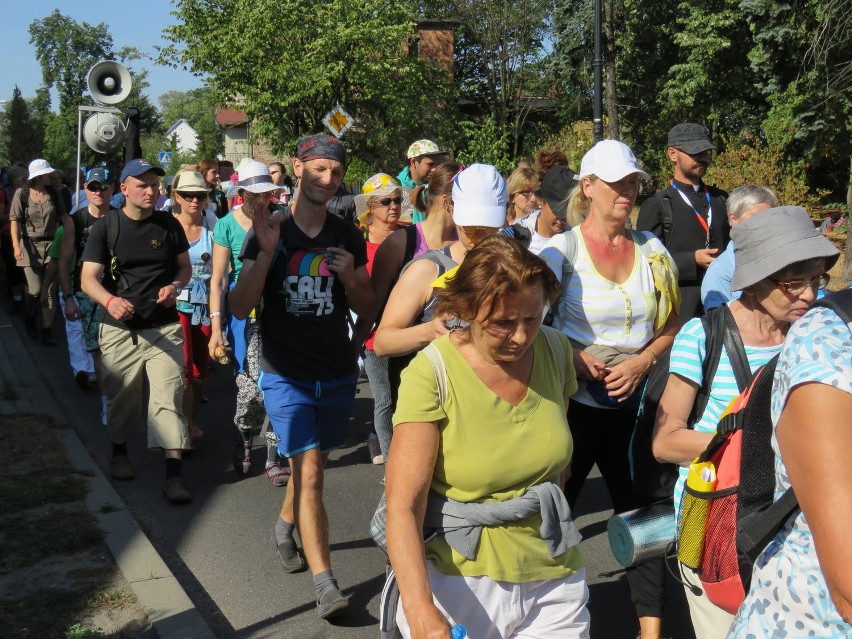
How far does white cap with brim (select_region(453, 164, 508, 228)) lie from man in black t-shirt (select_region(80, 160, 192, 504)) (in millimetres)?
3097

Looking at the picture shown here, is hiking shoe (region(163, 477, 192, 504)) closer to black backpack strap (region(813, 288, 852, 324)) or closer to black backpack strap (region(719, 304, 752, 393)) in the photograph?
black backpack strap (region(719, 304, 752, 393))

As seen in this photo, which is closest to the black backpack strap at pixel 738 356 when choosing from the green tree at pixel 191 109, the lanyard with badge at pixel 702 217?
the lanyard with badge at pixel 702 217

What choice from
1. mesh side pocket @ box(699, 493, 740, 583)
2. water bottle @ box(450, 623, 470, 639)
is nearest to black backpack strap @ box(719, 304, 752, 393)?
mesh side pocket @ box(699, 493, 740, 583)

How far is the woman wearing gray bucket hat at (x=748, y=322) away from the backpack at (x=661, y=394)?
17 mm

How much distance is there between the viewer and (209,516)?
6.35m

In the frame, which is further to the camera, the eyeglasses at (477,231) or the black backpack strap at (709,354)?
the eyeglasses at (477,231)

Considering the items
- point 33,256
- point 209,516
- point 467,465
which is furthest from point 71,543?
point 33,256

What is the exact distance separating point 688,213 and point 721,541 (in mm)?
4393

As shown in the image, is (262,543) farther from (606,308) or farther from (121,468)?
(606,308)

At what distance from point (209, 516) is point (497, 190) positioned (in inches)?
128

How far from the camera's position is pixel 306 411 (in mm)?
4859

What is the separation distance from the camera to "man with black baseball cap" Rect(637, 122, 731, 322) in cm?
660

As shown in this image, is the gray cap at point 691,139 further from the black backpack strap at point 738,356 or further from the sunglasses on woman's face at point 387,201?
the black backpack strap at point 738,356

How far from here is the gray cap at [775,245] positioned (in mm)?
2865
